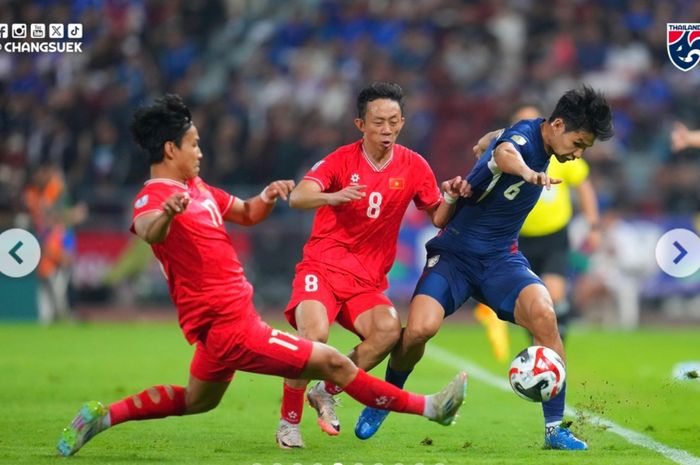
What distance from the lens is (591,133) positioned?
7.74 meters

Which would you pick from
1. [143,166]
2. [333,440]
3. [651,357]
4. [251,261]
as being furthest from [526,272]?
[143,166]

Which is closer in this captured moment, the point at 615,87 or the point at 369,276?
the point at 369,276

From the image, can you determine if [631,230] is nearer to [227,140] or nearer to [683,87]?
[683,87]

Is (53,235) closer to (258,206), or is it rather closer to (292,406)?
(292,406)

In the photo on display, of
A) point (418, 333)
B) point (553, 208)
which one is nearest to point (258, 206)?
point (418, 333)

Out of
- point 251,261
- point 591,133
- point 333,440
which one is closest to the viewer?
point 591,133

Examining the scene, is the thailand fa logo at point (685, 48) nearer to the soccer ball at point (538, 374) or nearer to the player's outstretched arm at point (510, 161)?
the player's outstretched arm at point (510, 161)

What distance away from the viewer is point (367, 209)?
831cm

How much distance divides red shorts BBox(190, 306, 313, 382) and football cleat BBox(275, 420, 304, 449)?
909 mm

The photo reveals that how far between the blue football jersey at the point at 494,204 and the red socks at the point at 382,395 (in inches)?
57.3

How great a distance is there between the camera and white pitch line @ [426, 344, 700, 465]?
7469mm

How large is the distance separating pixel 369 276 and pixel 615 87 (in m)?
14.8

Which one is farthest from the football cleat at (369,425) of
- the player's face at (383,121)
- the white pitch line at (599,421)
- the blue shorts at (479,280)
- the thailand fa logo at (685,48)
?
the thailand fa logo at (685,48)

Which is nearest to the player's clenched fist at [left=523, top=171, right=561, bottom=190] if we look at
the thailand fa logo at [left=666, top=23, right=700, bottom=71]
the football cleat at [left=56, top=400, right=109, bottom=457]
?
the football cleat at [left=56, top=400, right=109, bottom=457]
